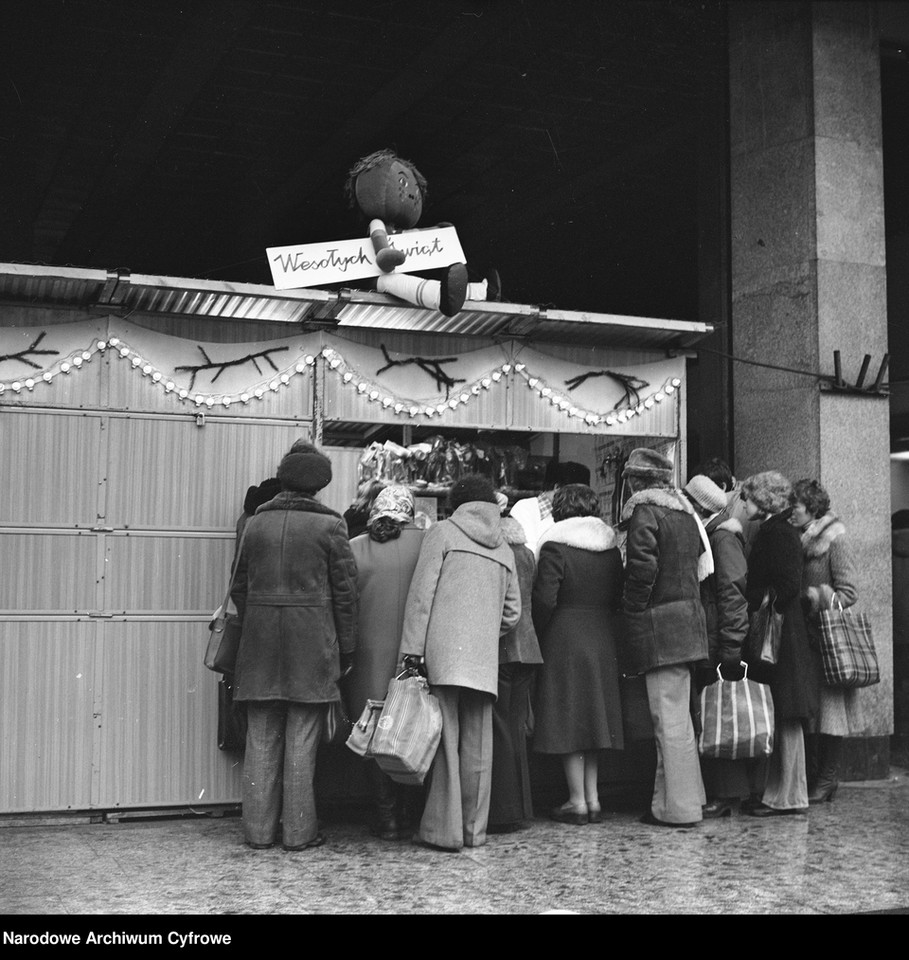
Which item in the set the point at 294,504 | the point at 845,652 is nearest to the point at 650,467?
the point at 845,652

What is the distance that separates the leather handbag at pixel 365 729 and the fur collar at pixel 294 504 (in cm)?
99

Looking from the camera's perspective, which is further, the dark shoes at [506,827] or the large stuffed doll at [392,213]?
the large stuffed doll at [392,213]

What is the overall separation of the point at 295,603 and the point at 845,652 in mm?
3351

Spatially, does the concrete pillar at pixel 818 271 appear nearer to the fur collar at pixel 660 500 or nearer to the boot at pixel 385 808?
the fur collar at pixel 660 500

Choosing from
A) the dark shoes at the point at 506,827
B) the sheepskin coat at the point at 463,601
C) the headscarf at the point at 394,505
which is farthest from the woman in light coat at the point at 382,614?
the dark shoes at the point at 506,827

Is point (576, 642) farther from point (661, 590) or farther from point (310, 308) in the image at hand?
point (310, 308)

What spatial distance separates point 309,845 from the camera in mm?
6391

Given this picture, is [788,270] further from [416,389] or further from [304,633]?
[304,633]

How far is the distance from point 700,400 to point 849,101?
7.81 feet

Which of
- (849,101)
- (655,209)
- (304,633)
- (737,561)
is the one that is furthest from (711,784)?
(655,209)

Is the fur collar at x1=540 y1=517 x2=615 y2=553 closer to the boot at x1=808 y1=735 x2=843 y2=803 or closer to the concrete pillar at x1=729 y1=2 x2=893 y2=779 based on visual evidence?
the boot at x1=808 y1=735 x2=843 y2=803

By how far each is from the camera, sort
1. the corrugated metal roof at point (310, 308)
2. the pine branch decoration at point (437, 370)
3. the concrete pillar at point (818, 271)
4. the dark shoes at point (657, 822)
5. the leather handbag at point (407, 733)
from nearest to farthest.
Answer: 1. the leather handbag at point (407, 733)
2. the corrugated metal roof at point (310, 308)
3. the dark shoes at point (657, 822)
4. the pine branch decoration at point (437, 370)
5. the concrete pillar at point (818, 271)

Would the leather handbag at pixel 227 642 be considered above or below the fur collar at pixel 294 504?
below

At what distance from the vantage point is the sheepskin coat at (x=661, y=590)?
6961 mm
